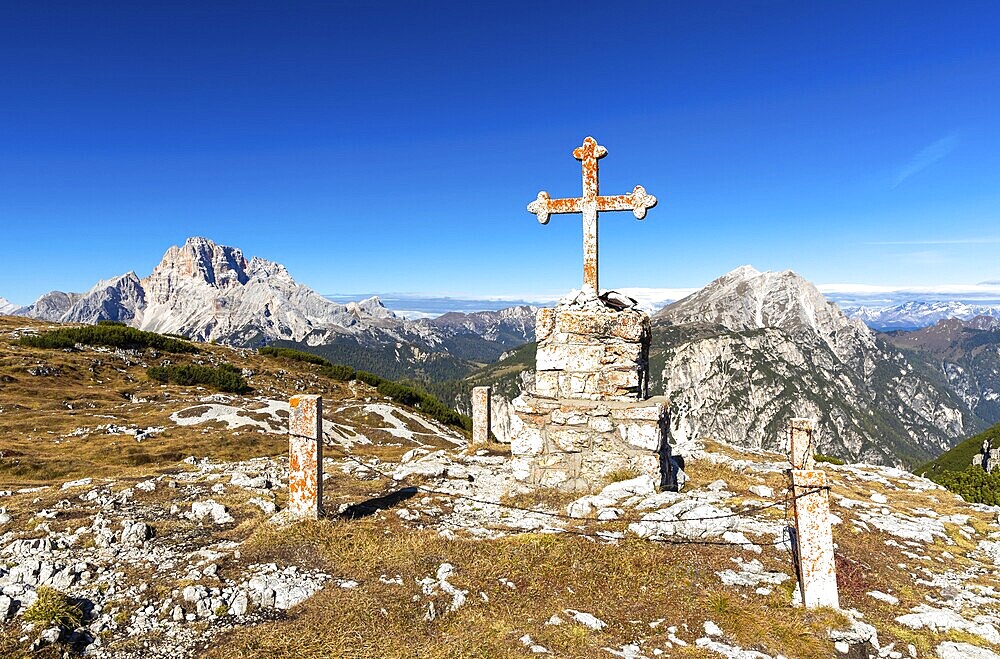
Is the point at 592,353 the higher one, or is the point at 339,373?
the point at 592,353

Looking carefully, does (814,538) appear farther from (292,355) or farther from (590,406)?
(292,355)

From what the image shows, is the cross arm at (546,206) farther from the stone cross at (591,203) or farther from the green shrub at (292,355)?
the green shrub at (292,355)

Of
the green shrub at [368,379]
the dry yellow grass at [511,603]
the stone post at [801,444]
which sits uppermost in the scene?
the stone post at [801,444]

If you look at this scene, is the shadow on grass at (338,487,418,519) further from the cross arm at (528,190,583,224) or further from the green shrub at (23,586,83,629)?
the cross arm at (528,190,583,224)

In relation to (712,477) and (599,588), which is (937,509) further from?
(599,588)

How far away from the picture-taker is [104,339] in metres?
59.8

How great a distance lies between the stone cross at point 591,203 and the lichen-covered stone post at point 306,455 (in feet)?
23.8

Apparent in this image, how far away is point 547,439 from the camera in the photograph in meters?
12.2

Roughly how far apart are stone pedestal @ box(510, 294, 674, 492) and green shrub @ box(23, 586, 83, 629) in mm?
8396

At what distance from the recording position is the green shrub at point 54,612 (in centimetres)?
632

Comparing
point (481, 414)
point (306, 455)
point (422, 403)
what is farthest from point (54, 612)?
point (422, 403)

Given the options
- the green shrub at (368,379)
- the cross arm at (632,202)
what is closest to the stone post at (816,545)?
the cross arm at (632,202)

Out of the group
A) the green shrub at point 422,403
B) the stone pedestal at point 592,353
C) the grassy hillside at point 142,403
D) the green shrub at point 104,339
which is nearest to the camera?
the stone pedestal at point 592,353

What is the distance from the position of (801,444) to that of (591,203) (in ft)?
26.5
